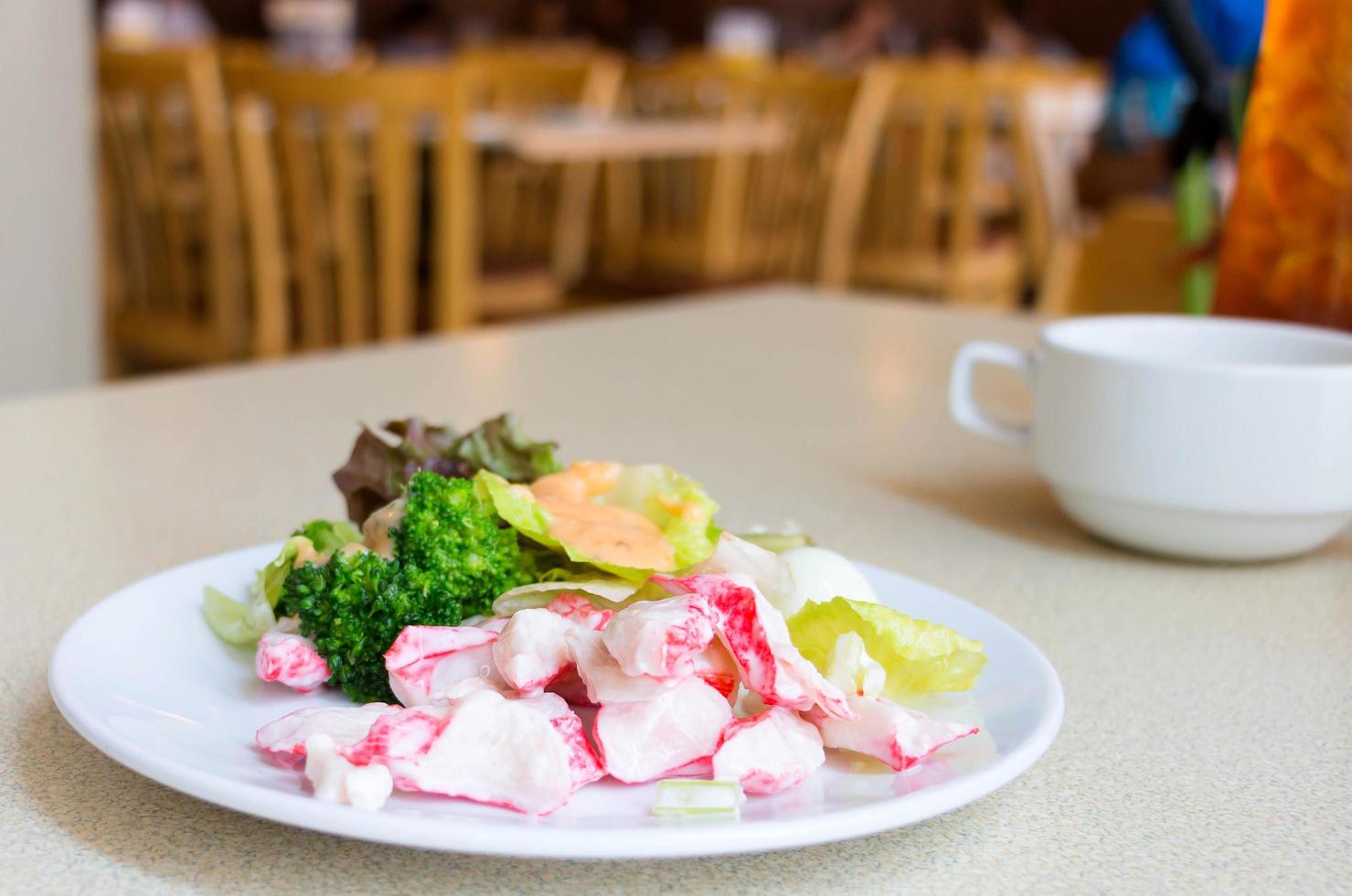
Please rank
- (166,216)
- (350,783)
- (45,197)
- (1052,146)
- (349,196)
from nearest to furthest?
1. (350,783)
2. (45,197)
3. (349,196)
4. (166,216)
5. (1052,146)

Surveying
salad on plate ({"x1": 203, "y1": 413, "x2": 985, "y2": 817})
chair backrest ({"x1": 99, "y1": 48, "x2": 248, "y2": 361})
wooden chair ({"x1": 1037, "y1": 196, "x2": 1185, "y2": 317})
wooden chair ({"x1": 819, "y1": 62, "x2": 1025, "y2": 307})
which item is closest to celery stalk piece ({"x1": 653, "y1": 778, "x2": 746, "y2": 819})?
salad on plate ({"x1": 203, "y1": 413, "x2": 985, "y2": 817})

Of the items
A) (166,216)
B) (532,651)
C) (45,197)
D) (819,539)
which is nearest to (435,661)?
(532,651)

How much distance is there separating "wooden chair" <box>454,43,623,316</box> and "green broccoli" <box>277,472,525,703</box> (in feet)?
8.84

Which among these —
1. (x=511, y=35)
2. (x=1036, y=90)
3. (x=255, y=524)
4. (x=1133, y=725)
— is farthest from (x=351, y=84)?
(x=511, y=35)

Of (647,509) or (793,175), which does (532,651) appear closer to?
(647,509)

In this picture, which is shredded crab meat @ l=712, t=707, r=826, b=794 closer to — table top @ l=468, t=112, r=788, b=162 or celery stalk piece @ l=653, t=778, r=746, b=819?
celery stalk piece @ l=653, t=778, r=746, b=819

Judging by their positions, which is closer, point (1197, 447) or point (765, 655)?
point (765, 655)

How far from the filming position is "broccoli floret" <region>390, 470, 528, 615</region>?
0.37 metres

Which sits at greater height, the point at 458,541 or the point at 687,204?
the point at 458,541

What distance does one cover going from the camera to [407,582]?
0.37m

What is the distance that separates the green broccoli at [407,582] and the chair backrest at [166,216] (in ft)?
8.04

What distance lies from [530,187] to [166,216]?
1122 millimetres

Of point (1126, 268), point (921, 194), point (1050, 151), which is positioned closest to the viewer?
point (1126, 268)

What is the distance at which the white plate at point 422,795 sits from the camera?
272 millimetres
